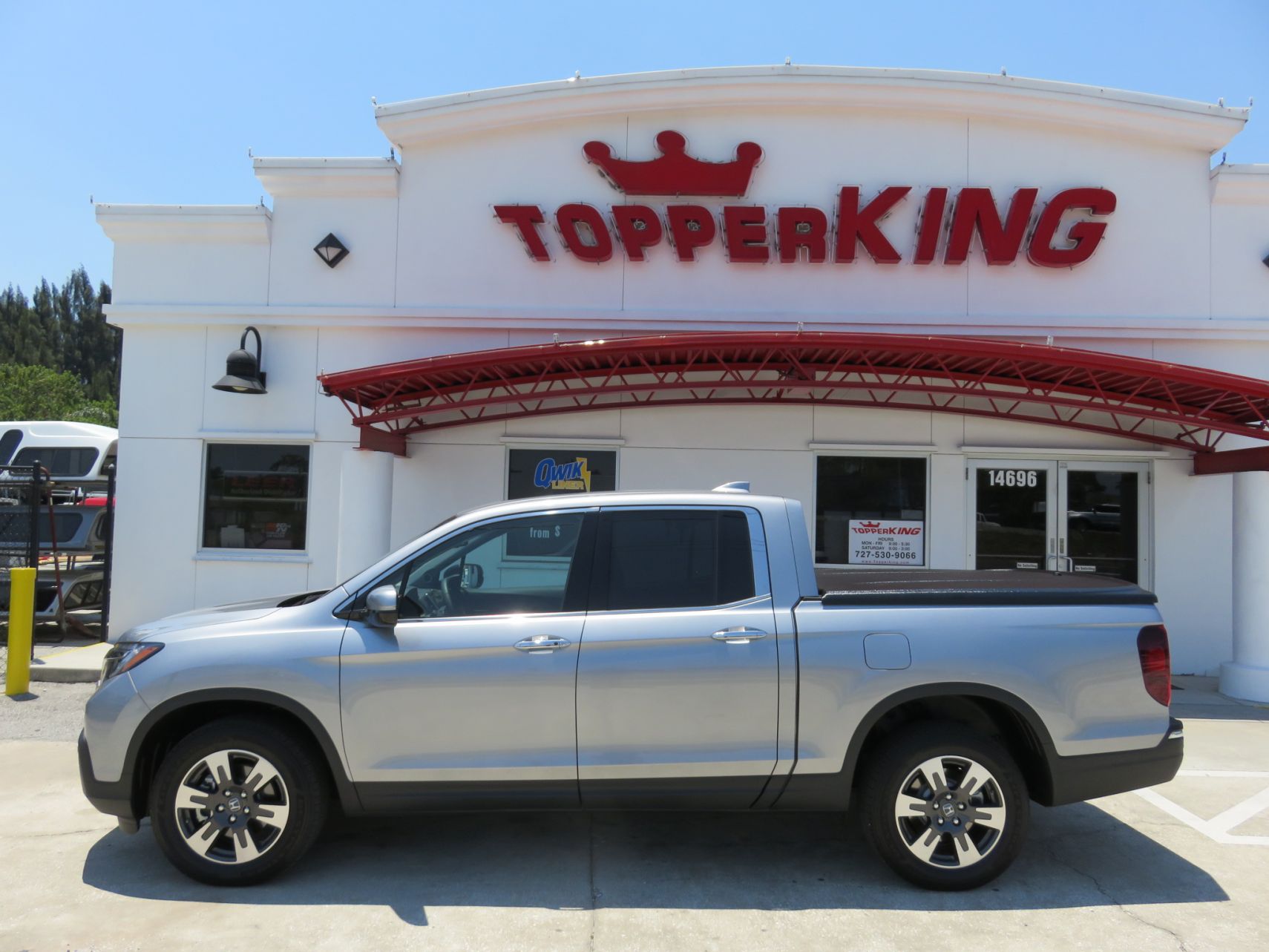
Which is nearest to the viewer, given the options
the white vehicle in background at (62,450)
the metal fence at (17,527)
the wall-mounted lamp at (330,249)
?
the wall-mounted lamp at (330,249)

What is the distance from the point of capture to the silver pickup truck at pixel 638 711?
13.6ft

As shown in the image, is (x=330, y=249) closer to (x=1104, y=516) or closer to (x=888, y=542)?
(x=888, y=542)

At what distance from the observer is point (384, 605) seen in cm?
406

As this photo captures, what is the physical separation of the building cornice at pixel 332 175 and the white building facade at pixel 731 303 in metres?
0.03

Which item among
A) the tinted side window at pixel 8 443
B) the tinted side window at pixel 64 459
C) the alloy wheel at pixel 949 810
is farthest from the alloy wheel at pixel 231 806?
the tinted side window at pixel 8 443

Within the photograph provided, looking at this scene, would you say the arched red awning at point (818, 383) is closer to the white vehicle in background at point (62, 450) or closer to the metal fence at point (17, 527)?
the metal fence at point (17, 527)

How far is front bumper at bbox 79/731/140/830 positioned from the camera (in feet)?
13.8

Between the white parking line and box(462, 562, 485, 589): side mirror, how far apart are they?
176 inches

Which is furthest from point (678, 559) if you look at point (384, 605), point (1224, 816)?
point (1224, 816)

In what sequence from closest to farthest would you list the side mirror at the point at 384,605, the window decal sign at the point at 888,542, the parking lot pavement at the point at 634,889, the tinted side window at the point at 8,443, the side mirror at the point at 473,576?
the parking lot pavement at the point at 634,889, the side mirror at the point at 384,605, the side mirror at the point at 473,576, the window decal sign at the point at 888,542, the tinted side window at the point at 8,443

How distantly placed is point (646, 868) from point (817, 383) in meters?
5.92

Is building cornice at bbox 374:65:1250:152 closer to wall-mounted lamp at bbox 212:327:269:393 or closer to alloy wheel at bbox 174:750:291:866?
wall-mounted lamp at bbox 212:327:269:393

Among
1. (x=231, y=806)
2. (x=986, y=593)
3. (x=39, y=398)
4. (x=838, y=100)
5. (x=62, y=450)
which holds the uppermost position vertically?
(x=39, y=398)

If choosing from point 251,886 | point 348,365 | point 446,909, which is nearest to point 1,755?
point 251,886
